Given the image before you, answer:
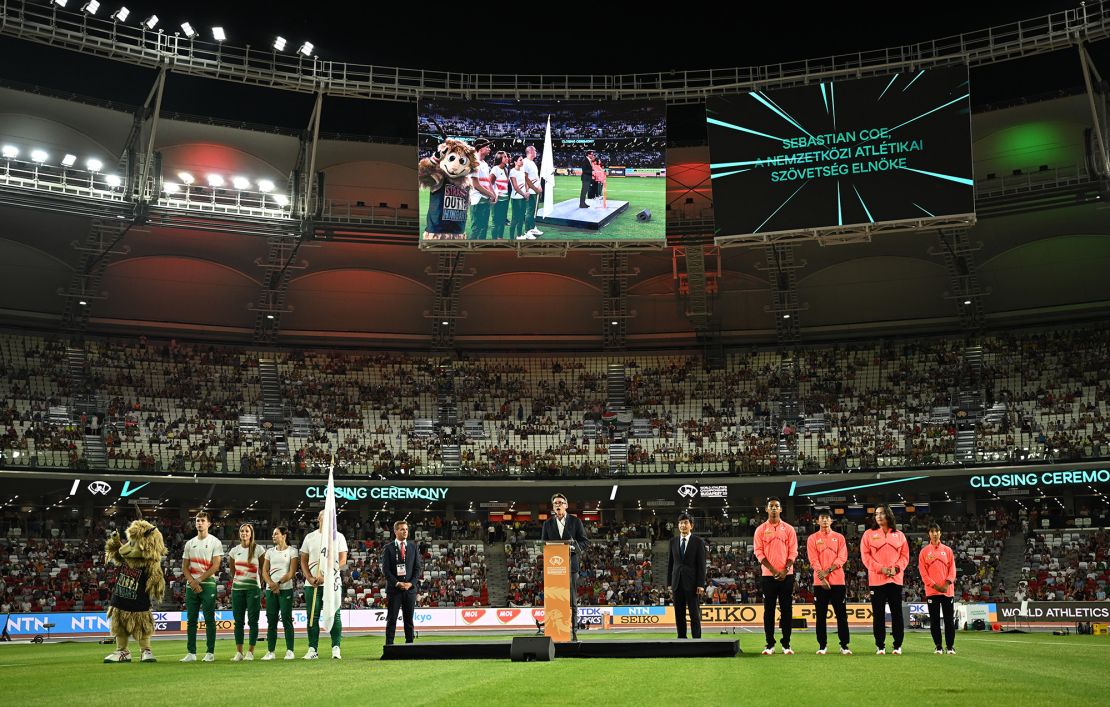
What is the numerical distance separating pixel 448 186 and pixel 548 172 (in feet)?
→ 11.8

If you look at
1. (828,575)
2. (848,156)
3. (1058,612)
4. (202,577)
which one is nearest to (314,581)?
(202,577)

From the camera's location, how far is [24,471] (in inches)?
1526

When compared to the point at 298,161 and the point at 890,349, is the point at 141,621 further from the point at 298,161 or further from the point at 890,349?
the point at 890,349

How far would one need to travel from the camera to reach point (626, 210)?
3806 centimetres

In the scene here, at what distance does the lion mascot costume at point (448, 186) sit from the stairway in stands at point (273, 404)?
13015 mm

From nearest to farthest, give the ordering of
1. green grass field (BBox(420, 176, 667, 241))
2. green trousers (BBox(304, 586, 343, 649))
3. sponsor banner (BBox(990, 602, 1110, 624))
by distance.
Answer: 1. green trousers (BBox(304, 586, 343, 649))
2. sponsor banner (BBox(990, 602, 1110, 624))
3. green grass field (BBox(420, 176, 667, 241))

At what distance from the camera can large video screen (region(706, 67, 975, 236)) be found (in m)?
35.1

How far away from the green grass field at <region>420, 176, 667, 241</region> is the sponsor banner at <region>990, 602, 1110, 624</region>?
1650 cm

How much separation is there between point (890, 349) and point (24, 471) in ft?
120

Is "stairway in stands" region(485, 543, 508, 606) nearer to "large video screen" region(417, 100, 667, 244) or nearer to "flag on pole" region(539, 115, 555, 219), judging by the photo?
"large video screen" region(417, 100, 667, 244)

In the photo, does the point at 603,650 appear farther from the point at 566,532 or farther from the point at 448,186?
the point at 448,186

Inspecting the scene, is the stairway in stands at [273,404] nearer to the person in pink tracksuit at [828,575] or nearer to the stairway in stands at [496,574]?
the stairway in stands at [496,574]

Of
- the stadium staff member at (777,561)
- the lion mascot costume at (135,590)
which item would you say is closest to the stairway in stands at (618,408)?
the stadium staff member at (777,561)

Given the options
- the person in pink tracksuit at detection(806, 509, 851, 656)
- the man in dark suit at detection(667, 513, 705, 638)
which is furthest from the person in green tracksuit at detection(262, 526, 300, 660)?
the person in pink tracksuit at detection(806, 509, 851, 656)
